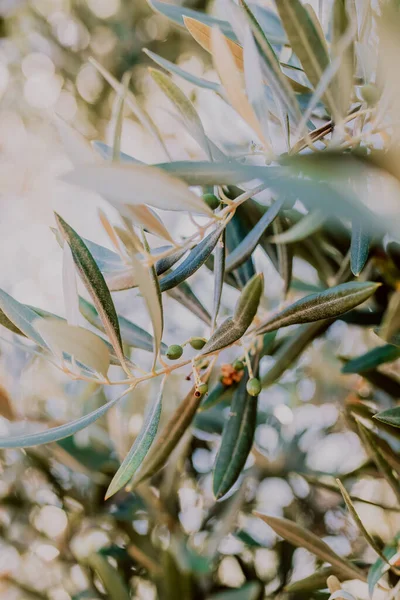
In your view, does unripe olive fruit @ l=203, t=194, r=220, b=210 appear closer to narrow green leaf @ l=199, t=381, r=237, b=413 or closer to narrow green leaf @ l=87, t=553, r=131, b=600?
narrow green leaf @ l=199, t=381, r=237, b=413

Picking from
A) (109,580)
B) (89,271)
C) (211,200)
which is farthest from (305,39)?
(109,580)

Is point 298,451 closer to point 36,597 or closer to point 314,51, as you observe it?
point 36,597

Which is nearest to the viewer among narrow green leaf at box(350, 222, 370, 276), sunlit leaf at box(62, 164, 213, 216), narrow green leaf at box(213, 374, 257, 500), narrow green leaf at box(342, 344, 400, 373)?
sunlit leaf at box(62, 164, 213, 216)

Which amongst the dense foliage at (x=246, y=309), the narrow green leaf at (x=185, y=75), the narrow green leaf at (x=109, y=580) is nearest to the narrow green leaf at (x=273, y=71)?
the dense foliage at (x=246, y=309)

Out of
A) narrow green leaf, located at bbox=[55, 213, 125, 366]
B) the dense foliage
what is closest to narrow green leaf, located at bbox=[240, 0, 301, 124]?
the dense foliage

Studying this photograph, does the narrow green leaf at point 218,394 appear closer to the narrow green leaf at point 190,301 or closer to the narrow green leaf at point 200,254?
the narrow green leaf at point 190,301
